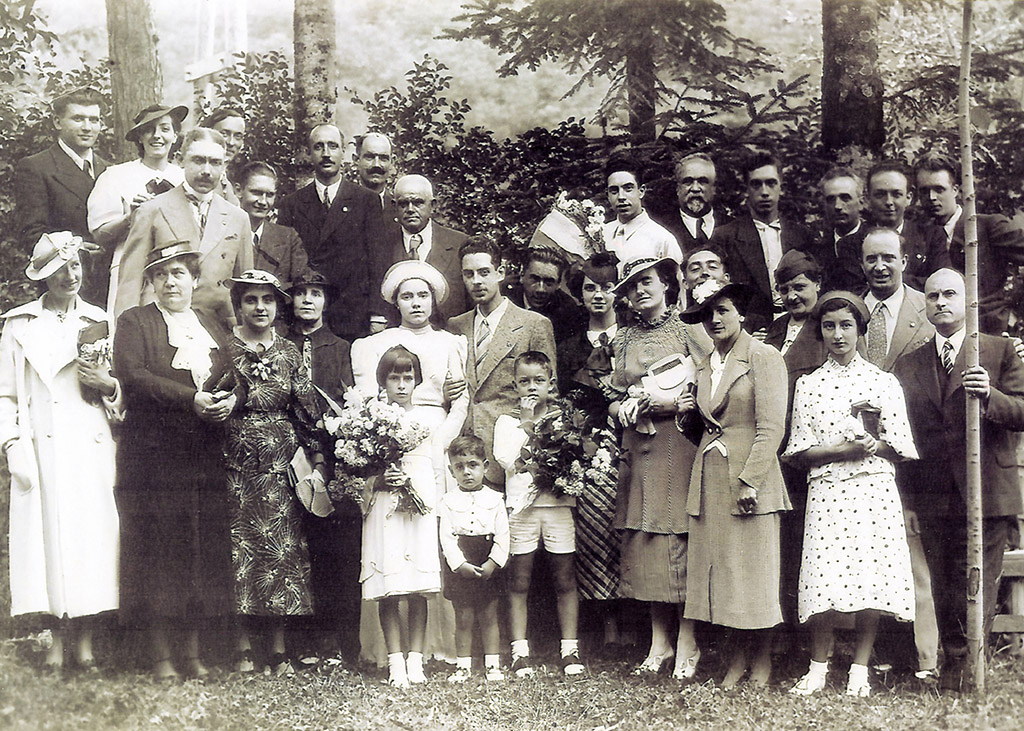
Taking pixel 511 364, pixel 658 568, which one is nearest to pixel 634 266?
pixel 511 364

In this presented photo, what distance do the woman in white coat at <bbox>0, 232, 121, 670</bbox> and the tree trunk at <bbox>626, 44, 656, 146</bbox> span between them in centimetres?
331

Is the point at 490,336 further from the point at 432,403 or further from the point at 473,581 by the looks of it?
the point at 473,581

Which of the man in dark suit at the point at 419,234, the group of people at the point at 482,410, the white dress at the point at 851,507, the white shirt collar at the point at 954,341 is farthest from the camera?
the man in dark suit at the point at 419,234

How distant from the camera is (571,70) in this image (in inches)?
276

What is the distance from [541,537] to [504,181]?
208 cm

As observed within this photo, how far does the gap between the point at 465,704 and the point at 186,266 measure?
2.92 meters

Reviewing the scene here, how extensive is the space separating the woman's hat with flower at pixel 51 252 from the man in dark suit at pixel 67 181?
0.14ft

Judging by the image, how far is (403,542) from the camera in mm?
6574

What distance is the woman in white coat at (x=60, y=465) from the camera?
262 inches

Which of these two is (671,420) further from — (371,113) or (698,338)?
(371,113)

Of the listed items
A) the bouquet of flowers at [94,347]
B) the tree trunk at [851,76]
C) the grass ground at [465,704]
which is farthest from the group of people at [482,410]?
the tree trunk at [851,76]

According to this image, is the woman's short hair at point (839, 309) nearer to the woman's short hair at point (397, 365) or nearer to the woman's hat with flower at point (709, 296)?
the woman's hat with flower at point (709, 296)

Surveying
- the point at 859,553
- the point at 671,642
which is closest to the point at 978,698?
the point at 859,553

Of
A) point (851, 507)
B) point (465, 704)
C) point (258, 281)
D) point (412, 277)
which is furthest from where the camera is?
point (412, 277)
